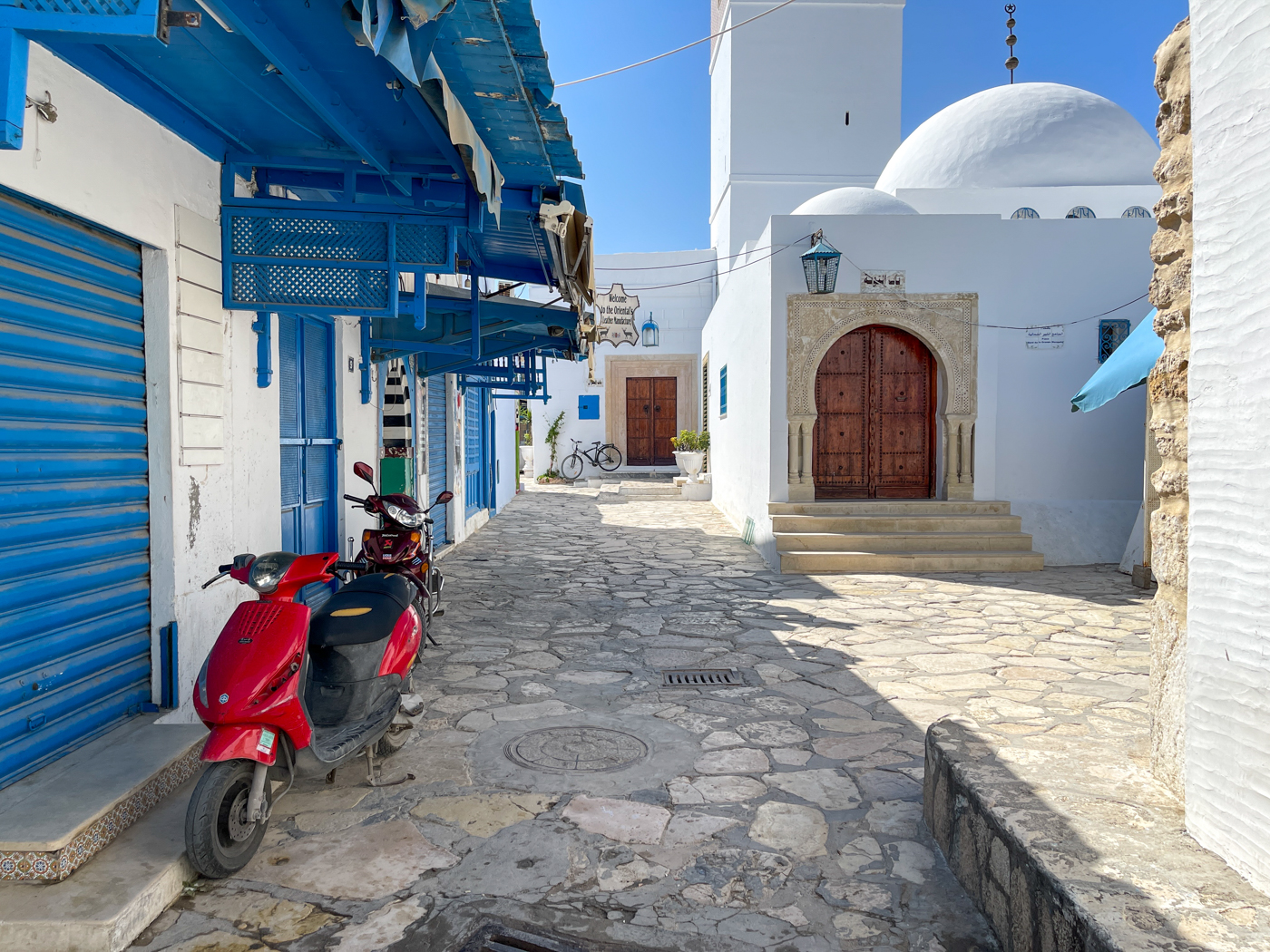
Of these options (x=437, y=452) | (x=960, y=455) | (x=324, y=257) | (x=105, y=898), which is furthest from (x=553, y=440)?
(x=105, y=898)

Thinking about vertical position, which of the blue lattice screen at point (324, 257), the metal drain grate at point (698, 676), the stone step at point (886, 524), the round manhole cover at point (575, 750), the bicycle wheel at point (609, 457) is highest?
the blue lattice screen at point (324, 257)

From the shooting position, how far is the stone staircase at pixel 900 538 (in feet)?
26.8

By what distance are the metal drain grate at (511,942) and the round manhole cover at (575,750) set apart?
1068 mm

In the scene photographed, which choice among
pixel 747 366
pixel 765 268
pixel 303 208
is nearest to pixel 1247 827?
pixel 303 208

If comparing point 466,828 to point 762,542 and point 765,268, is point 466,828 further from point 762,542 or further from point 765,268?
point 765,268

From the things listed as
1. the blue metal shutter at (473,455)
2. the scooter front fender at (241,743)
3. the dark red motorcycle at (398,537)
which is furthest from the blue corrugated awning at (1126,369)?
the blue metal shutter at (473,455)

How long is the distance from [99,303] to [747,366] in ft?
28.8

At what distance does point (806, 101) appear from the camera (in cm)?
1794

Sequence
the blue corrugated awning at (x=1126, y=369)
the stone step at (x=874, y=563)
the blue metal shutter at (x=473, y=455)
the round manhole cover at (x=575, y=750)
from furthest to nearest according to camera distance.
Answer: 1. the blue metal shutter at (x=473, y=455)
2. the stone step at (x=874, y=563)
3. the blue corrugated awning at (x=1126, y=369)
4. the round manhole cover at (x=575, y=750)

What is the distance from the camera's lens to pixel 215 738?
96.0 inches

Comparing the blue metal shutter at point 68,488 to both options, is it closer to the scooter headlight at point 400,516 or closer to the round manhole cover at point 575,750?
the round manhole cover at point 575,750

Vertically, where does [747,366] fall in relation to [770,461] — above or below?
above

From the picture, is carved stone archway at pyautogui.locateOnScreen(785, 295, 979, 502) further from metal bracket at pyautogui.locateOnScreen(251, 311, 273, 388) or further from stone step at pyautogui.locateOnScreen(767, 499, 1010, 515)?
metal bracket at pyautogui.locateOnScreen(251, 311, 273, 388)

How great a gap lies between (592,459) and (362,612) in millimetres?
18620
